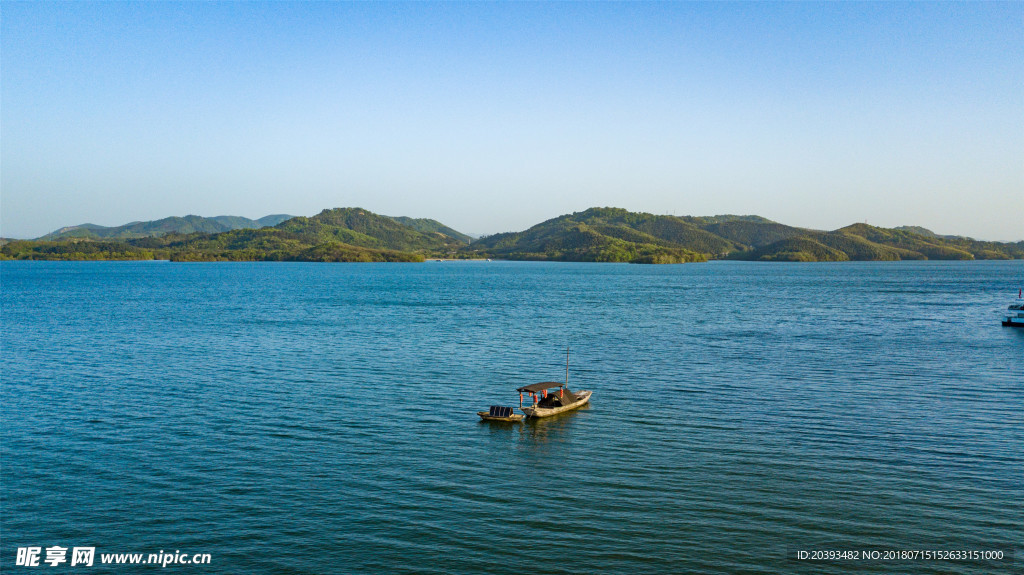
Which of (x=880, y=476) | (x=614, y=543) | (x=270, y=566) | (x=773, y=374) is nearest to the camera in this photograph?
(x=270, y=566)

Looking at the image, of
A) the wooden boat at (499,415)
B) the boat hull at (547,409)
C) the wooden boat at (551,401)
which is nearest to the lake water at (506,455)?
the wooden boat at (499,415)

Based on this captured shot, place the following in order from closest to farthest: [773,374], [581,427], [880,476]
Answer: [880,476] → [581,427] → [773,374]

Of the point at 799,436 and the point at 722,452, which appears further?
the point at 799,436

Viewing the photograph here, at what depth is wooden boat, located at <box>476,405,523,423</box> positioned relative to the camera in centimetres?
3694

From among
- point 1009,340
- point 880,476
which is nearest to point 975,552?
point 880,476

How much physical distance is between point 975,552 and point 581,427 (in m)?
18.4

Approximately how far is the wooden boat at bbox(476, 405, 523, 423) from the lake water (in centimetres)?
94

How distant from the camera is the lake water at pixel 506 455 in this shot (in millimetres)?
21781

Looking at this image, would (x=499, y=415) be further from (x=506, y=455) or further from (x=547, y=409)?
(x=506, y=455)

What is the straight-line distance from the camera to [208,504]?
24.8 m

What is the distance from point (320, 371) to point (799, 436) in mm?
33956

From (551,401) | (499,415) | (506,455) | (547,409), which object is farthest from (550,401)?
(506,455)

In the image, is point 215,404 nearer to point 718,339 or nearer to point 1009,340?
point 718,339

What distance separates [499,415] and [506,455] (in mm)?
5936
